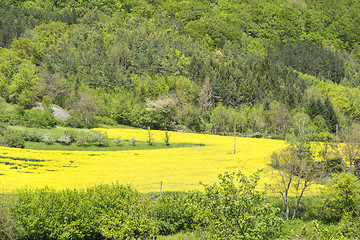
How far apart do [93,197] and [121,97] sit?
68525 millimetres

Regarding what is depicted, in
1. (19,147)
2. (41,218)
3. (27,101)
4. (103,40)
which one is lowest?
(41,218)

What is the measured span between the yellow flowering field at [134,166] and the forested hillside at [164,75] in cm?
2003

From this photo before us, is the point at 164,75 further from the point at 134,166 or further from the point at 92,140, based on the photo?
the point at 134,166

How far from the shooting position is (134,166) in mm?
65625

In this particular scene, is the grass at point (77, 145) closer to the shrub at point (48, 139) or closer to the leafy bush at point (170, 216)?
the shrub at point (48, 139)

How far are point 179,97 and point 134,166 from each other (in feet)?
157

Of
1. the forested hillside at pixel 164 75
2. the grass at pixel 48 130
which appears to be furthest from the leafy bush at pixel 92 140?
the forested hillside at pixel 164 75

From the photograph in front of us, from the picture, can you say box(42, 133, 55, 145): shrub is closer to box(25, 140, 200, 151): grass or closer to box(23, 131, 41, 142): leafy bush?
box(25, 140, 200, 151): grass

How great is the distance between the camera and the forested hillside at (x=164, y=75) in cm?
10125

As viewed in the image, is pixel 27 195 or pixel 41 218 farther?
pixel 27 195

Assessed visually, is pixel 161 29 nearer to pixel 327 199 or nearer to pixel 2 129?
pixel 2 129

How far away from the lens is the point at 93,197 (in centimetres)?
4147

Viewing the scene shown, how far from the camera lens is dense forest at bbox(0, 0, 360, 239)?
1497 inches

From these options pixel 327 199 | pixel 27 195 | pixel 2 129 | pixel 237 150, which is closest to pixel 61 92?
pixel 2 129
